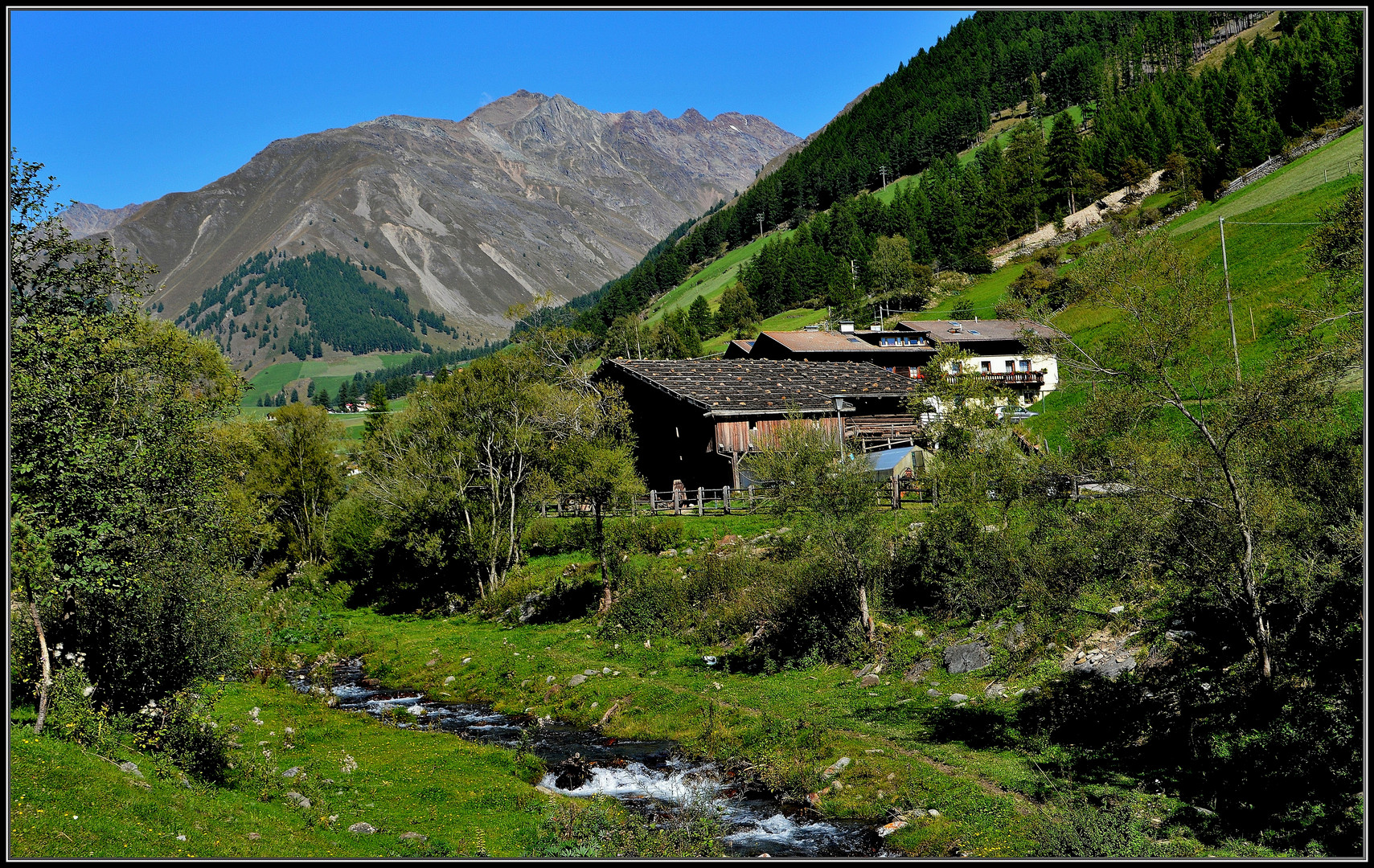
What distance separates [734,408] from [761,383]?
5114 mm

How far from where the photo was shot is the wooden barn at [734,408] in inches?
1613

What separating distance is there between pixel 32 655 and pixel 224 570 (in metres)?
3.86

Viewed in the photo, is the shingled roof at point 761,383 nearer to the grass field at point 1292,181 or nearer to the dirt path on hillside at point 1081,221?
the grass field at point 1292,181

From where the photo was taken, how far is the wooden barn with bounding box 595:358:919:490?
40969mm

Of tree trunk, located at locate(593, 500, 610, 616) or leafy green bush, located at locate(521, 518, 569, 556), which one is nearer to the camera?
tree trunk, located at locate(593, 500, 610, 616)

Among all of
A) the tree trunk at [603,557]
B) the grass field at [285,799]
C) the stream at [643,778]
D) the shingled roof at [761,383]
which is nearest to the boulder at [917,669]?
the stream at [643,778]

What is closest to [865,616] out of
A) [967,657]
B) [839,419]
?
[967,657]

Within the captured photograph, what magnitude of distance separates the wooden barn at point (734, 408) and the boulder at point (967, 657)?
62.6 feet

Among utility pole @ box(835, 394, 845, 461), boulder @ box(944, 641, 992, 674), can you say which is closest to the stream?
boulder @ box(944, 641, 992, 674)

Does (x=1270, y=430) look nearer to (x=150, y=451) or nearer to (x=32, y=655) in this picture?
(x=150, y=451)

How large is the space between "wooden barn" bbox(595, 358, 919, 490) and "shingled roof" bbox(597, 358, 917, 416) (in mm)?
48

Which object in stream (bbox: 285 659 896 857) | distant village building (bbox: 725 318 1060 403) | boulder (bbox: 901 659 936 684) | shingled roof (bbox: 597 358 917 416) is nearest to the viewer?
stream (bbox: 285 659 896 857)

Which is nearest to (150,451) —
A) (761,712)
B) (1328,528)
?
(761,712)

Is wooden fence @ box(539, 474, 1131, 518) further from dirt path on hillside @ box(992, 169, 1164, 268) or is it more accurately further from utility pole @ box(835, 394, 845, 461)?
dirt path on hillside @ box(992, 169, 1164, 268)
